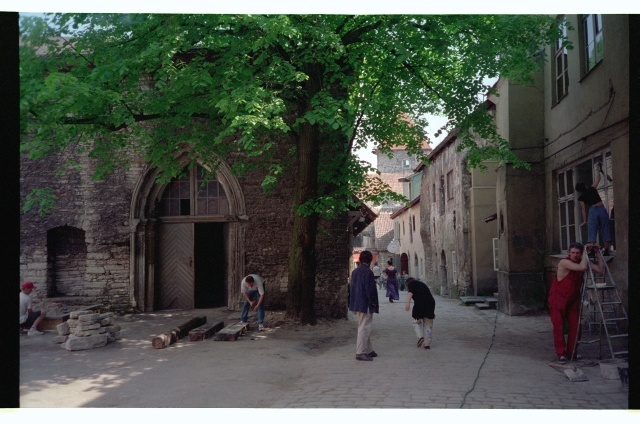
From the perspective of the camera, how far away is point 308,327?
1031 cm

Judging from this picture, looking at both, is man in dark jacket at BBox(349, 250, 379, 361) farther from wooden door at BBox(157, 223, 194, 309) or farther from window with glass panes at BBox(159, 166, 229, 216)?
wooden door at BBox(157, 223, 194, 309)

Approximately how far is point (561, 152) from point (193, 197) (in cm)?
736

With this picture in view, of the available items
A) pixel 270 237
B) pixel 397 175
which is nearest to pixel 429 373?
pixel 270 237

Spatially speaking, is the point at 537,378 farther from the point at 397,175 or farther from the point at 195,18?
the point at 397,175

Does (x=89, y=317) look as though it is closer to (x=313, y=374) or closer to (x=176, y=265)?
(x=313, y=374)

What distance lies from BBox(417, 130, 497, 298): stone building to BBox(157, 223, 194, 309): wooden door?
6.64 meters

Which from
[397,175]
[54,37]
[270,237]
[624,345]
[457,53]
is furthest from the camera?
[397,175]

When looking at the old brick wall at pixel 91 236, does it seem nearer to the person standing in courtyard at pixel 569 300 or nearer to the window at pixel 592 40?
the person standing in courtyard at pixel 569 300

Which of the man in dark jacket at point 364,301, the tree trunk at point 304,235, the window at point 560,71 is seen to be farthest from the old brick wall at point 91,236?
the window at point 560,71

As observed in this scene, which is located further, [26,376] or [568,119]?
[568,119]

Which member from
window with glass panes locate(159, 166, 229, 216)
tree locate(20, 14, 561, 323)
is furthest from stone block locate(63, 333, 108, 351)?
window with glass panes locate(159, 166, 229, 216)

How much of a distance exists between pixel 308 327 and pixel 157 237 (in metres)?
4.31

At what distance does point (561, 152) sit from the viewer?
10516mm

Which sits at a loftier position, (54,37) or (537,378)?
(54,37)
